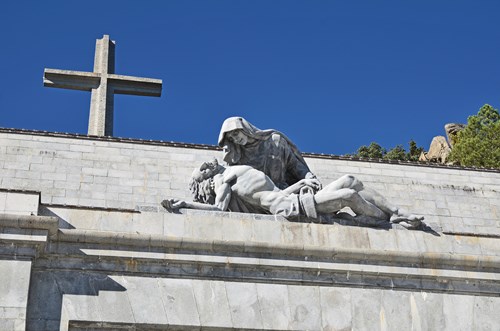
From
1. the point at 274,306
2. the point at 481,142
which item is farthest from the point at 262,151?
the point at 481,142

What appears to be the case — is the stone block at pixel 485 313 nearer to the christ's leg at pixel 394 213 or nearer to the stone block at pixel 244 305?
the christ's leg at pixel 394 213

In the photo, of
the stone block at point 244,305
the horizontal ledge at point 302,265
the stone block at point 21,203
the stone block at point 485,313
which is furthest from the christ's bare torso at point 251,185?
the stone block at point 485,313

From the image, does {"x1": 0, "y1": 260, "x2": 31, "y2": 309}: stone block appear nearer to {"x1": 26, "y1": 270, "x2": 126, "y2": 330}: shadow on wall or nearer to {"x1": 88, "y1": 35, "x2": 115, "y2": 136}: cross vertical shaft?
{"x1": 26, "y1": 270, "x2": 126, "y2": 330}: shadow on wall

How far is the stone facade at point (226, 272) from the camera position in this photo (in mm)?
15711

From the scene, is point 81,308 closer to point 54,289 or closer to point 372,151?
point 54,289

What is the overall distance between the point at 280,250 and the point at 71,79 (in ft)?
36.5

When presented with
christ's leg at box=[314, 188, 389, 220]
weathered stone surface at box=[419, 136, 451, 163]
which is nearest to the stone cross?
christ's leg at box=[314, 188, 389, 220]

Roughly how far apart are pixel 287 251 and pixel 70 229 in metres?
3.61

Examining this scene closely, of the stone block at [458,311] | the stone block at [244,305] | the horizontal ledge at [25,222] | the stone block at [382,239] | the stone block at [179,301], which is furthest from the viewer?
the stone block at [382,239]

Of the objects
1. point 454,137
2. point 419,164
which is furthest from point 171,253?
point 454,137

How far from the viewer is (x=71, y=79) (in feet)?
85.3

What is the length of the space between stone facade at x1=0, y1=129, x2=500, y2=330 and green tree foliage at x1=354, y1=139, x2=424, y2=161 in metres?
28.0

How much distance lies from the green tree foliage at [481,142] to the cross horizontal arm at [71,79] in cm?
1439

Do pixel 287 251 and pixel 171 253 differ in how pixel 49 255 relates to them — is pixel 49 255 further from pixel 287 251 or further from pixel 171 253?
pixel 287 251
